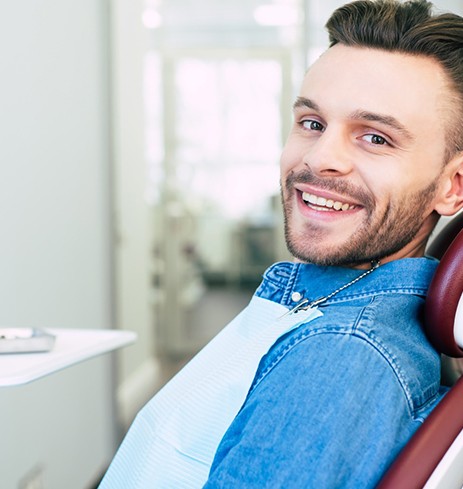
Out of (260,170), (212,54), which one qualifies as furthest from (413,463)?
(260,170)

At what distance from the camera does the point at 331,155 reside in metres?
1.00

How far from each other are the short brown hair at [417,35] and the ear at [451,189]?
0.07ft

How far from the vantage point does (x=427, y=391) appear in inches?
34.4

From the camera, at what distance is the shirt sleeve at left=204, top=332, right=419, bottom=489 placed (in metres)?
0.76

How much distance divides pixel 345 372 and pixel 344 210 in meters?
0.31

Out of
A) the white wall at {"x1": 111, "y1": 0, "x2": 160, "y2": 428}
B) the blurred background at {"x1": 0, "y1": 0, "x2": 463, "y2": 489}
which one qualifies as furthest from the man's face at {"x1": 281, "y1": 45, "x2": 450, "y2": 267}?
the white wall at {"x1": 111, "y1": 0, "x2": 160, "y2": 428}

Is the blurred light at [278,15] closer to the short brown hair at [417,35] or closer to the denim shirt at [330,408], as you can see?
the short brown hair at [417,35]

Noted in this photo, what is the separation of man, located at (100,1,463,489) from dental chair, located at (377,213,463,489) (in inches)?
0.8

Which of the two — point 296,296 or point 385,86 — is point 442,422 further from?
point 385,86

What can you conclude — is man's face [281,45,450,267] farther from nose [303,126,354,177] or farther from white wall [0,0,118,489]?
white wall [0,0,118,489]

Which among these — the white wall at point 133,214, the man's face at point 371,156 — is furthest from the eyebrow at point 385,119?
the white wall at point 133,214

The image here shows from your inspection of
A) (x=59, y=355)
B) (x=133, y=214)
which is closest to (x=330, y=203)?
(x=59, y=355)

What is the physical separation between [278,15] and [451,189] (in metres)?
5.66

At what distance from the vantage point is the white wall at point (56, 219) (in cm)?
206
